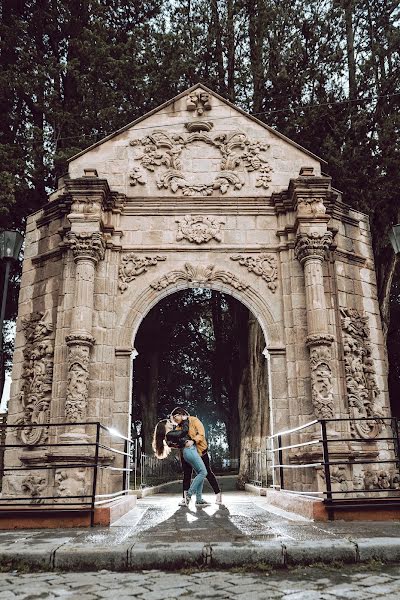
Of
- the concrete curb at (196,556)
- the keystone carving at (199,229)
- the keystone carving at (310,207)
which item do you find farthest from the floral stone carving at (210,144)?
the concrete curb at (196,556)

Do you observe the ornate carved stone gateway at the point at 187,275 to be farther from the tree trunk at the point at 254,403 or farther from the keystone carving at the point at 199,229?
the tree trunk at the point at 254,403

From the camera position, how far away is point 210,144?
11.9 metres

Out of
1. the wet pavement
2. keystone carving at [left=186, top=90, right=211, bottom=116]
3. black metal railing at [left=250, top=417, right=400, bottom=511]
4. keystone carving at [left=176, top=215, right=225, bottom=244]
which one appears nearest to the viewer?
the wet pavement

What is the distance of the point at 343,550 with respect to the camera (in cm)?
425

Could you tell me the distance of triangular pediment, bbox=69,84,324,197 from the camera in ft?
→ 37.9

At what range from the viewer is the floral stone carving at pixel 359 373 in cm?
995

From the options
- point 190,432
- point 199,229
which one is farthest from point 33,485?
point 199,229

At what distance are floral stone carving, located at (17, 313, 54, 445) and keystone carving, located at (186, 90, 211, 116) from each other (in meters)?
5.72

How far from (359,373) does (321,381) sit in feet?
3.63

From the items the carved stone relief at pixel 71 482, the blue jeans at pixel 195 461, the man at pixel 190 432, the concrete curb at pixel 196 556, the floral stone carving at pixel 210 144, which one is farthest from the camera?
the floral stone carving at pixel 210 144

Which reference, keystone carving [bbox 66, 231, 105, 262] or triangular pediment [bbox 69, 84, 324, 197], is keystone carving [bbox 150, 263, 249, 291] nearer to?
keystone carving [bbox 66, 231, 105, 262]

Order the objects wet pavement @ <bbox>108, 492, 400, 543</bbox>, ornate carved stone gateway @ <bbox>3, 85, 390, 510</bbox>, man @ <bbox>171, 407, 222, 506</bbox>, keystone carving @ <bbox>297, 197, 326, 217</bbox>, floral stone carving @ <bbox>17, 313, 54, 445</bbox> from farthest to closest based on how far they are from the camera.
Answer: keystone carving @ <bbox>297, 197, 326, 217</bbox>
floral stone carving @ <bbox>17, 313, 54, 445</bbox>
ornate carved stone gateway @ <bbox>3, 85, 390, 510</bbox>
man @ <bbox>171, 407, 222, 506</bbox>
wet pavement @ <bbox>108, 492, 400, 543</bbox>

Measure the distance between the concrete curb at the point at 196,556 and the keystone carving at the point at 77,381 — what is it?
16.7 ft

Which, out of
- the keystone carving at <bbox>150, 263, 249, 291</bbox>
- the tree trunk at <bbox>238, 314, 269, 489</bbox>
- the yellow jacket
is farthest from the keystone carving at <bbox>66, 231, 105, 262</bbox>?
the tree trunk at <bbox>238, 314, 269, 489</bbox>
